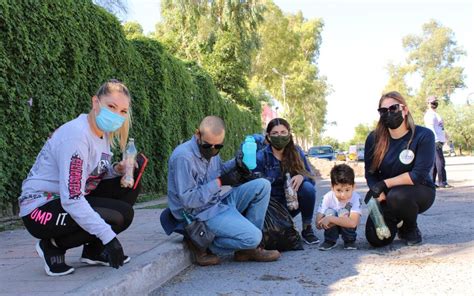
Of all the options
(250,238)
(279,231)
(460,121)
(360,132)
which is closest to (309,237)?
(279,231)

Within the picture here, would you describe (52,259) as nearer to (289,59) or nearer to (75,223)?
(75,223)

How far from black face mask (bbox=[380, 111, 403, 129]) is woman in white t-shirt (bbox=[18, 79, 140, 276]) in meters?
2.80

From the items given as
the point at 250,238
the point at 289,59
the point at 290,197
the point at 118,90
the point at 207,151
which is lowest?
the point at 250,238

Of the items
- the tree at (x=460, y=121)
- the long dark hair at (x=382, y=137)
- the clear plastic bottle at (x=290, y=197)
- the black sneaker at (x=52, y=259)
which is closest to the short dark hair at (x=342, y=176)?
the long dark hair at (x=382, y=137)

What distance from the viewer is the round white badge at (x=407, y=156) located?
204 inches

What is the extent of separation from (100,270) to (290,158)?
2.59m

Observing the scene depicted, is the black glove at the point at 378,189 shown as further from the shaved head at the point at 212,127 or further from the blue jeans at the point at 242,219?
the shaved head at the point at 212,127

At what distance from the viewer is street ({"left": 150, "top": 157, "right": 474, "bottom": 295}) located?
12.3ft

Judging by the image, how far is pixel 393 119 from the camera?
17.0 ft

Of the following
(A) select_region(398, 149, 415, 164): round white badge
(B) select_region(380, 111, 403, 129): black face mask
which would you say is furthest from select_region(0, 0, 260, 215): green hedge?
(A) select_region(398, 149, 415, 164): round white badge

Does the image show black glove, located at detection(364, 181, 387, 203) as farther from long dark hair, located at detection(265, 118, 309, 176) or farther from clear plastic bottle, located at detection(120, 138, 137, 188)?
Answer: clear plastic bottle, located at detection(120, 138, 137, 188)

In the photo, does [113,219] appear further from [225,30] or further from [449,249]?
[225,30]

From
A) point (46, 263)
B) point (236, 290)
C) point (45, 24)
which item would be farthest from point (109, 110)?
point (45, 24)

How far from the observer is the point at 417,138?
5.20 m
